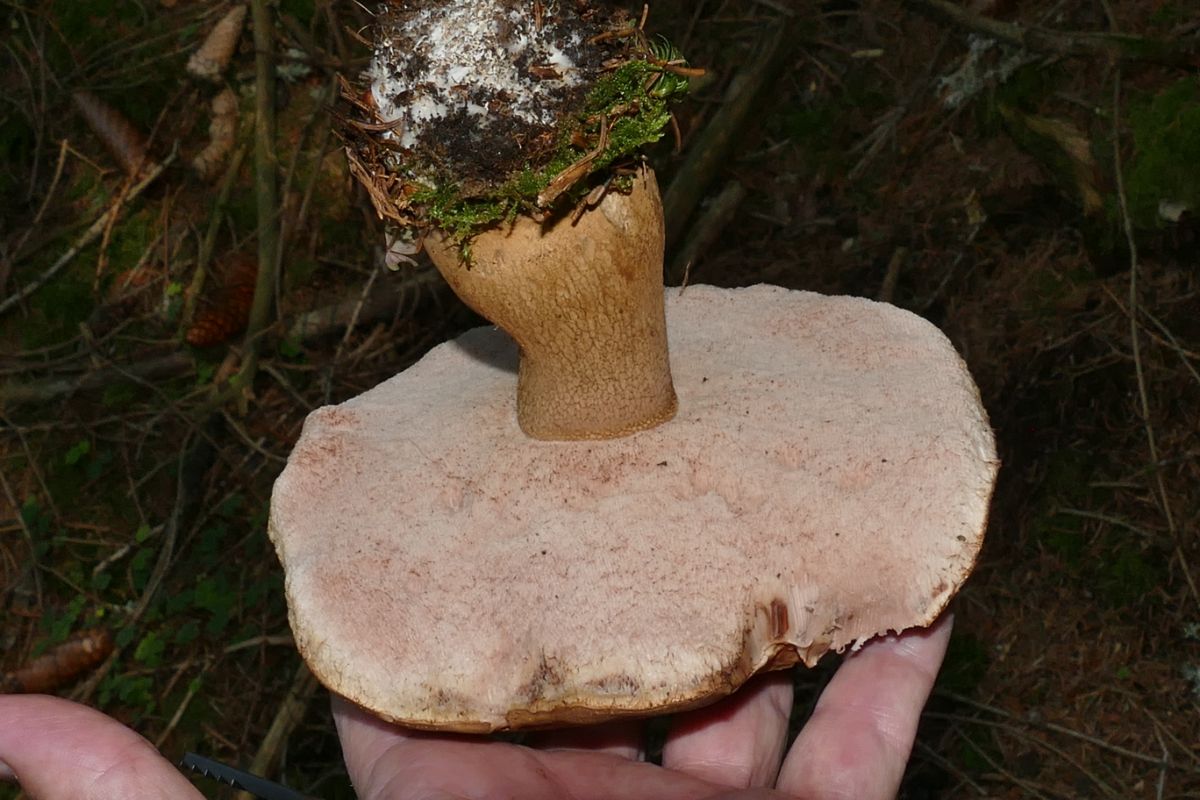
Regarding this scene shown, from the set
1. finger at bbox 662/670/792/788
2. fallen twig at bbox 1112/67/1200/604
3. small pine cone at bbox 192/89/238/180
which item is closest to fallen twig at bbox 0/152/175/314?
small pine cone at bbox 192/89/238/180

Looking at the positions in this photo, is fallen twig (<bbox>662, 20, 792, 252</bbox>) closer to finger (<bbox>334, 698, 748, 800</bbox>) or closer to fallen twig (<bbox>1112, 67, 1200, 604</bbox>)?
fallen twig (<bbox>1112, 67, 1200, 604</bbox>)

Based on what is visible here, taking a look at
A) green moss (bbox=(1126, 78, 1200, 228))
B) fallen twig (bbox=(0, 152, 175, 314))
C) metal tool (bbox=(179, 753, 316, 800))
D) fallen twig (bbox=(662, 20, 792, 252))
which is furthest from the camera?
fallen twig (bbox=(0, 152, 175, 314))

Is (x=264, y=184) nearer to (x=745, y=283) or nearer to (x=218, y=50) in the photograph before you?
(x=218, y=50)

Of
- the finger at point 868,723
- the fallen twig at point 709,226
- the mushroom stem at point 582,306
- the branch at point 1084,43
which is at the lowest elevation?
the fallen twig at point 709,226

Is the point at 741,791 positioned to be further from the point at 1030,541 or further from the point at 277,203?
the point at 277,203

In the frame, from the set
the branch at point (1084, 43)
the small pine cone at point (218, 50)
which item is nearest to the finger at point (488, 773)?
the branch at point (1084, 43)

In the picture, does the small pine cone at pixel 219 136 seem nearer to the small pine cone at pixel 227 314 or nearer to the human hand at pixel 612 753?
the small pine cone at pixel 227 314

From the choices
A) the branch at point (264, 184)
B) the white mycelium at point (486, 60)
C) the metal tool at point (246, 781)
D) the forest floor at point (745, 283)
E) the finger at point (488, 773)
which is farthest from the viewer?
the branch at point (264, 184)

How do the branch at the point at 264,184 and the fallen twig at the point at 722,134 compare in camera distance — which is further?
the branch at the point at 264,184
